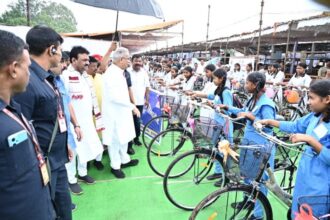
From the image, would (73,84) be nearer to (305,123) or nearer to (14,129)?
(14,129)

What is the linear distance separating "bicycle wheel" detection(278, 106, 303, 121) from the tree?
17.0 m

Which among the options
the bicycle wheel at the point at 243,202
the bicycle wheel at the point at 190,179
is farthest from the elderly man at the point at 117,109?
the bicycle wheel at the point at 243,202

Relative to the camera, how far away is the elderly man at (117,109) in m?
3.51

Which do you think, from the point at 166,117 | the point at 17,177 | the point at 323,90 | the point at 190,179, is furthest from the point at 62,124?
the point at 166,117

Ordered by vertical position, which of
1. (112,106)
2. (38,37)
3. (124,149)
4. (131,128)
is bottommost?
(124,149)

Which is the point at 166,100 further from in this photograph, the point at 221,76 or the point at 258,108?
the point at 258,108

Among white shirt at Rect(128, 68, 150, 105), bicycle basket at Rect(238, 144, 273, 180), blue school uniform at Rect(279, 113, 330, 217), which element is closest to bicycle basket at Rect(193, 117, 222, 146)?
bicycle basket at Rect(238, 144, 273, 180)

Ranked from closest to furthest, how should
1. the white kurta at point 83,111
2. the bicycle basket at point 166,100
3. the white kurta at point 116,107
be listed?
the white kurta at point 83,111 < the white kurta at point 116,107 < the bicycle basket at point 166,100

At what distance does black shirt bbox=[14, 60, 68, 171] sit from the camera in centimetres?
171

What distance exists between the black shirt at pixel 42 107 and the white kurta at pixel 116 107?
156 centimetres

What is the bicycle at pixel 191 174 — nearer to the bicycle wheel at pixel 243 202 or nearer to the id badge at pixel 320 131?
the bicycle wheel at pixel 243 202

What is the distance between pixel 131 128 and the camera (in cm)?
379

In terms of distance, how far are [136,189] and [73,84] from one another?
4.99 ft

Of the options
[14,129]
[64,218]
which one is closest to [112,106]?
[64,218]
